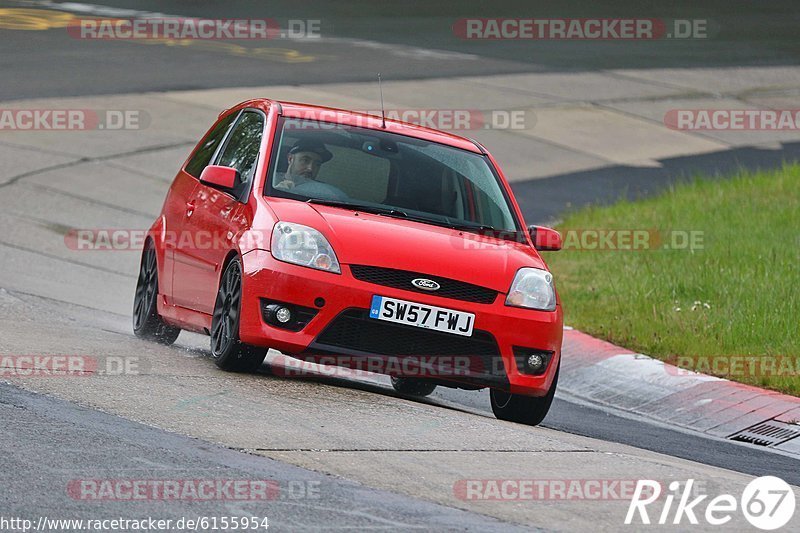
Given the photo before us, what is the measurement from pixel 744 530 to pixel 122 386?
320 cm

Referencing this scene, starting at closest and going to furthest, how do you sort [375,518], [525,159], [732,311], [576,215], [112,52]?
[375,518]
[732,311]
[576,215]
[525,159]
[112,52]

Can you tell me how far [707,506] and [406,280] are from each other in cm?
224

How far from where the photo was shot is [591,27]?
32.3 m

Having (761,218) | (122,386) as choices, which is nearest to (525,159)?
(761,218)

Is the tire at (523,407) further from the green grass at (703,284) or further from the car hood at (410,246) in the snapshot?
the green grass at (703,284)

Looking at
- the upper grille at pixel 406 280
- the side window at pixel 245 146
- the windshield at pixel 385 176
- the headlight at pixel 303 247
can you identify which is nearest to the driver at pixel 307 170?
the windshield at pixel 385 176

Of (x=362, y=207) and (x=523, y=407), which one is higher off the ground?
(x=362, y=207)

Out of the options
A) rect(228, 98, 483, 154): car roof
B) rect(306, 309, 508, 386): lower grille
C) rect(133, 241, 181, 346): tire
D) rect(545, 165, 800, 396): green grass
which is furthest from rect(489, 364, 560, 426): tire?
rect(133, 241, 181, 346): tire

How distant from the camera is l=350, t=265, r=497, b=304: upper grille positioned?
786 cm

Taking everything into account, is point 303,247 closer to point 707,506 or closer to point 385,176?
point 385,176

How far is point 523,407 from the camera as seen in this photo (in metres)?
8.52

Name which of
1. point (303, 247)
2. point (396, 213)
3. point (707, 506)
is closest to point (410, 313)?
point (303, 247)

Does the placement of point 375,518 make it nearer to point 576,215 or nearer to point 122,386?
point 122,386

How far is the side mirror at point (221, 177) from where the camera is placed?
8.62 metres
